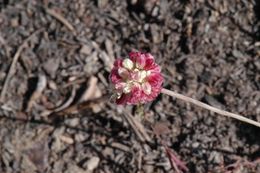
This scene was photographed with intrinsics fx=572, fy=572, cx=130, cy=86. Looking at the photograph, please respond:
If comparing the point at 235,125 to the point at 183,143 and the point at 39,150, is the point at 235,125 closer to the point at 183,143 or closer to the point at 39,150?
the point at 183,143

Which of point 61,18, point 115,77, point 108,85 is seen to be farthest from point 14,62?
point 115,77

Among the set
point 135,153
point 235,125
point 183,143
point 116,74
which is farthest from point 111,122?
point 116,74

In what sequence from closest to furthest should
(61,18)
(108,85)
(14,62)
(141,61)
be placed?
(141,61) → (108,85) → (14,62) → (61,18)

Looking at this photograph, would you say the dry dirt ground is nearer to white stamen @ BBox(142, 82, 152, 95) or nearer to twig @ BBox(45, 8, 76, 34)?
twig @ BBox(45, 8, 76, 34)

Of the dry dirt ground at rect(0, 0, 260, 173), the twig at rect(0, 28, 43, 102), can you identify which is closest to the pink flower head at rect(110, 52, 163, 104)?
the dry dirt ground at rect(0, 0, 260, 173)

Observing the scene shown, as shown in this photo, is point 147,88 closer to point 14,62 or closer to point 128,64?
point 128,64
